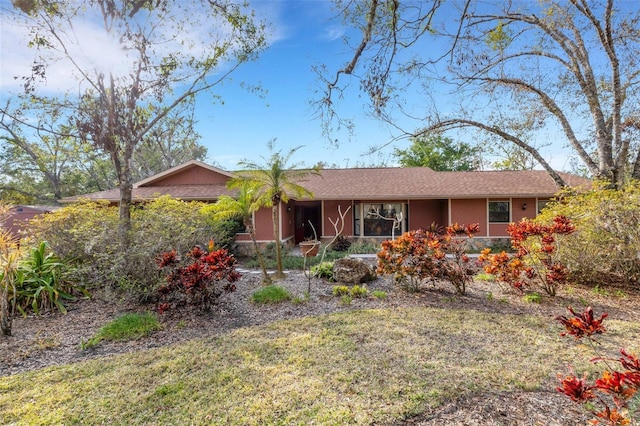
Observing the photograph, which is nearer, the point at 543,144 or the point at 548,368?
the point at 548,368

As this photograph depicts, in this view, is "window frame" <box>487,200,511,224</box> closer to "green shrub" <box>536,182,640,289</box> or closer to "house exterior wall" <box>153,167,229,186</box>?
"green shrub" <box>536,182,640,289</box>

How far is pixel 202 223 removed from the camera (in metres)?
9.33

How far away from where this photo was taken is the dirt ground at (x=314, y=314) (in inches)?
116

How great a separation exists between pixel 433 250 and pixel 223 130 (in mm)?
12626

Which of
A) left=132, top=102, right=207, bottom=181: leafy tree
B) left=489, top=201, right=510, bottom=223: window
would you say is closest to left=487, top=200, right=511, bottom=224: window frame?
left=489, top=201, right=510, bottom=223: window

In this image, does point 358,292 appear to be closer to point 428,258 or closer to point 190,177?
point 428,258

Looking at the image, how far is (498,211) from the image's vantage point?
15.1m

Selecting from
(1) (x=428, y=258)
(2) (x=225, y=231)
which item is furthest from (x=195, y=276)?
(2) (x=225, y=231)

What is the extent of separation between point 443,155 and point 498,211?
1485cm

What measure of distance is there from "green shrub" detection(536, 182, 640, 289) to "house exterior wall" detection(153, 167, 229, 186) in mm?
13495

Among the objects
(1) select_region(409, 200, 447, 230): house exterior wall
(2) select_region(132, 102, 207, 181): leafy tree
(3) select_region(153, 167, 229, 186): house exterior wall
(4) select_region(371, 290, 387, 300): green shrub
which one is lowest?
(4) select_region(371, 290, 387, 300): green shrub

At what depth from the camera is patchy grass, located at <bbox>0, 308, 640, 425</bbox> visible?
3.04 meters

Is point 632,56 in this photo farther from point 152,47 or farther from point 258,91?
point 152,47

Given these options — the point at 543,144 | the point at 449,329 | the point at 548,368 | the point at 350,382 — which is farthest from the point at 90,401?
the point at 543,144
